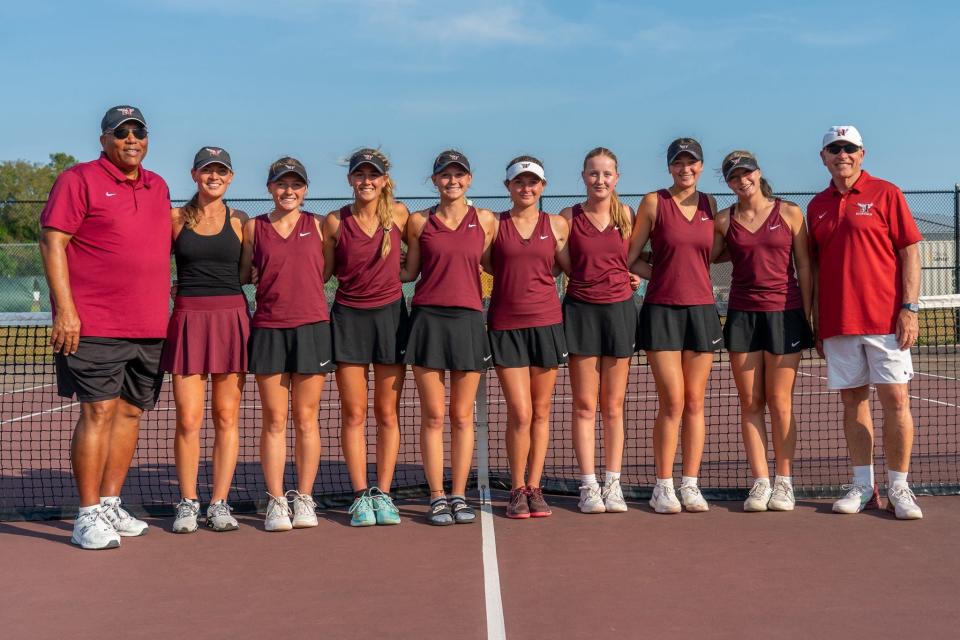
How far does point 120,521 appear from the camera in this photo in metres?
5.67

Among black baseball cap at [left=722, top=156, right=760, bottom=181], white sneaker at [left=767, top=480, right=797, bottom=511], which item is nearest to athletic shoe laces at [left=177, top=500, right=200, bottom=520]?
white sneaker at [left=767, top=480, right=797, bottom=511]

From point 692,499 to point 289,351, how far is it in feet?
7.91

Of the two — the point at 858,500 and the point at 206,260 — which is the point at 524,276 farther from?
the point at 858,500

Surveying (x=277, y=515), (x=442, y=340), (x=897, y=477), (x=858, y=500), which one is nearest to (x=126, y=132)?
(x=442, y=340)

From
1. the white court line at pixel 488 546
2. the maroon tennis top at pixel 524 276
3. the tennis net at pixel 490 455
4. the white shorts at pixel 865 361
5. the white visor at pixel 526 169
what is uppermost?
the white visor at pixel 526 169

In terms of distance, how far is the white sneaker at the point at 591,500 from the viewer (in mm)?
5973

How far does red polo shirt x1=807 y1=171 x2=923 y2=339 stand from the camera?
18.9ft

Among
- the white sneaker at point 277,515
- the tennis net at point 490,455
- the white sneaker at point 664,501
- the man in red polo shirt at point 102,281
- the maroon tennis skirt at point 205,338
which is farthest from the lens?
the tennis net at point 490,455

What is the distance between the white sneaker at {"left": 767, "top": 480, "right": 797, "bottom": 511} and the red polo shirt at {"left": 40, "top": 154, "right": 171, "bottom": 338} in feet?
11.6

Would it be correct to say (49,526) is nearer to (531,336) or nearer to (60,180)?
(60,180)

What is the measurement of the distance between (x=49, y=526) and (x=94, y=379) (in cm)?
114

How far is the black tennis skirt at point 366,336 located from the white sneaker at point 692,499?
5.88ft

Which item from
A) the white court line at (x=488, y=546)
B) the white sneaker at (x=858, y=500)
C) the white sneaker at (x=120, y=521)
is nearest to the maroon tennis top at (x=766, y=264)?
the white sneaker at (x=858, y=500)

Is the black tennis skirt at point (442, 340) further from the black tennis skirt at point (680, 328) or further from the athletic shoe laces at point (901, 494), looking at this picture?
the athletic shoe laces at point (901, 494)
